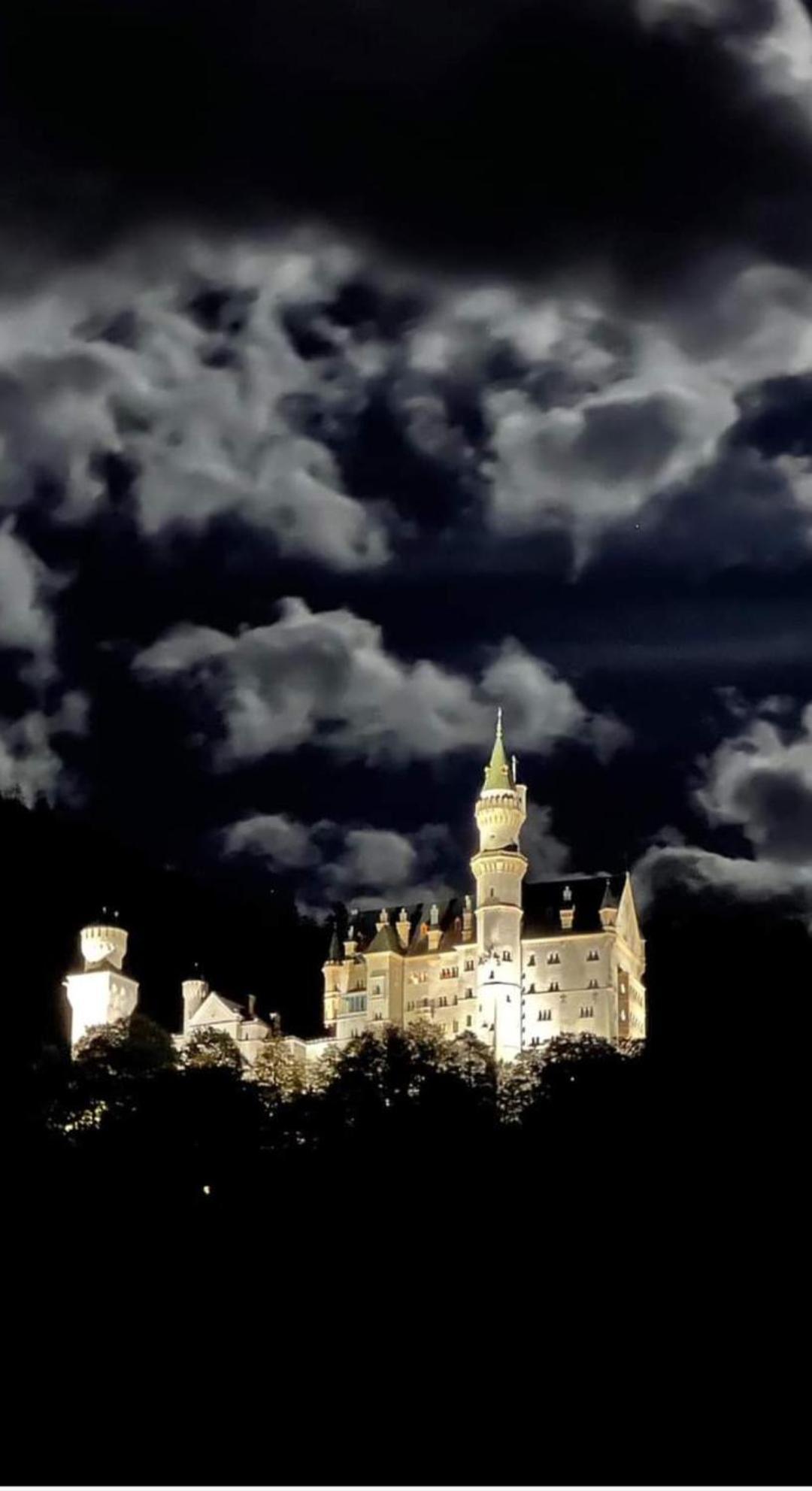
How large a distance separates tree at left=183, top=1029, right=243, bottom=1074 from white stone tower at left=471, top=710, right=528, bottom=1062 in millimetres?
14894

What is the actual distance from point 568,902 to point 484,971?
6.75 meters

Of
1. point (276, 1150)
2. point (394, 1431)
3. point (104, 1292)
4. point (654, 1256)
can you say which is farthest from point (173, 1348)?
point (276, 1150)

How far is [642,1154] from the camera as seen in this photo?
69.3 m

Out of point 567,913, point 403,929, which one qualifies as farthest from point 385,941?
point 567,913

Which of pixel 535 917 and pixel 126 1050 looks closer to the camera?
pixel 126 1050

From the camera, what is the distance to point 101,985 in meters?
119

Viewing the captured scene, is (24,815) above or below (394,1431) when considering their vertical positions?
above

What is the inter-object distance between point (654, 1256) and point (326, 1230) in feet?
34.3

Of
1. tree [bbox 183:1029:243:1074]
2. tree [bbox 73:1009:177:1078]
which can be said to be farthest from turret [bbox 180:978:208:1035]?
tree [bbox 183:1029:243:1074]

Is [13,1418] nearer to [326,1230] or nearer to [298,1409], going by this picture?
[298,1409]

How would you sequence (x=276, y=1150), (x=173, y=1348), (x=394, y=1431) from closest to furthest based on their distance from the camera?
(x=394, y=1431) → (x=173, y=1348) → (x=276, y=1150)

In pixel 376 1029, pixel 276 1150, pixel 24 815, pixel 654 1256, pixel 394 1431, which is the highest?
pixel 24 815

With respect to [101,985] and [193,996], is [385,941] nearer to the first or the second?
[193,996]

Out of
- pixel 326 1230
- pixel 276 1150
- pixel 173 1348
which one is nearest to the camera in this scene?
pixel 173 1348
